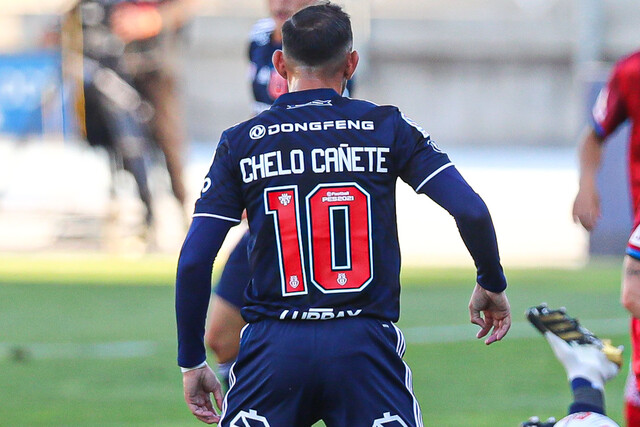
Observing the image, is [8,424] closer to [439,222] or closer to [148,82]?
[148,82]

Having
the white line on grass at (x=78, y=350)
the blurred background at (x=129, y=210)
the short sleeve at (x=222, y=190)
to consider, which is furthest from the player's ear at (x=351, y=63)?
the white line on grass at (x=78, y=350)

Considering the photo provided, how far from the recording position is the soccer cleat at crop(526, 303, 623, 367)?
17.6 ft

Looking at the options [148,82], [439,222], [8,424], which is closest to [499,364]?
[8,424]

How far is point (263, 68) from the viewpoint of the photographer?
21.4 feet

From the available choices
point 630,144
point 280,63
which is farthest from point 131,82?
point 280,63

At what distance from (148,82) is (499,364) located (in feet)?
29.6

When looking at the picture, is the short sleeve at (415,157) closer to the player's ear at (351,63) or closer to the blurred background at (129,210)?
the player's ear at (351,63)

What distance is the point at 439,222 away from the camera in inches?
766

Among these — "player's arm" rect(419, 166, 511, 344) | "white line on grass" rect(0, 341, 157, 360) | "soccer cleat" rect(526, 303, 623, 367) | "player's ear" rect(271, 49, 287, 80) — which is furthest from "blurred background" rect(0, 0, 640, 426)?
"player's ear" rect(271, 49, 287, 80)

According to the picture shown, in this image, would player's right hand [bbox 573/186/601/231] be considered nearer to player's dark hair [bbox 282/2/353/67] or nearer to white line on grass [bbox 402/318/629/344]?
player's dark hair [bbox 282/2/353/67]

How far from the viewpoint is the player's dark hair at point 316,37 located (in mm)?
4273

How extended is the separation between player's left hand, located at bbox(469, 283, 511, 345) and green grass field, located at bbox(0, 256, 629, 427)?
266cm

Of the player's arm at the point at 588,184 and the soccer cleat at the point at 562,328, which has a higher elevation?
the player's arm at the point at 588,184

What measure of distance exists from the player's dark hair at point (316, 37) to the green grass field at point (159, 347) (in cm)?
322
